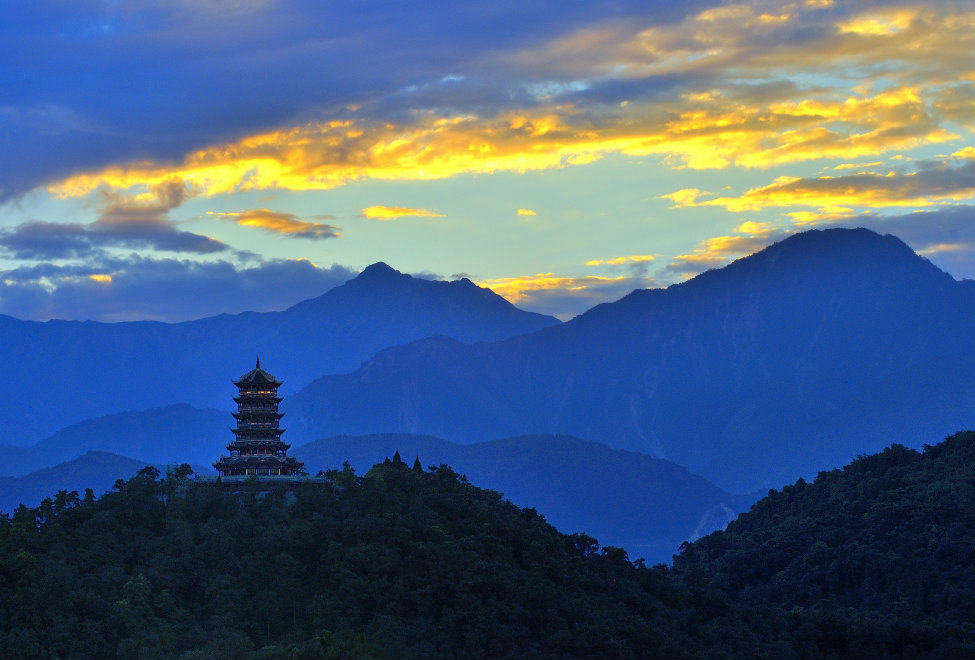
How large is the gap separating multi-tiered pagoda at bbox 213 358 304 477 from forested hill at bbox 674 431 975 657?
125ft

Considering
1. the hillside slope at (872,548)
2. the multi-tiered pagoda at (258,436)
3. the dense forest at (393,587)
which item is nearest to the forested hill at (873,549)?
the hillside slope at (872,548)

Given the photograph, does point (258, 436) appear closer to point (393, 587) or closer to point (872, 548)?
point (393, 587)

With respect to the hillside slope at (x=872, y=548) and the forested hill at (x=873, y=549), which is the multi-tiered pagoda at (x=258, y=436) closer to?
the forested hill at (x=873, y=549)

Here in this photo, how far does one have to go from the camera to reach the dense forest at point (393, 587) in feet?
275

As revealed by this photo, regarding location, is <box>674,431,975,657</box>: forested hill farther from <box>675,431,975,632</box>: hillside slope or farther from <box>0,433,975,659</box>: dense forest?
<box>0,433,975,659</box>: dense forest

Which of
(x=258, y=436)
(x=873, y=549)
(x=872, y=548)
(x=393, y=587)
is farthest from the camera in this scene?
(x=258, y=436)

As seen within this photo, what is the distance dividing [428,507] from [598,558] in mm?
14645

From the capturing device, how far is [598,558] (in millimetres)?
106188

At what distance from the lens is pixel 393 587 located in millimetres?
87375

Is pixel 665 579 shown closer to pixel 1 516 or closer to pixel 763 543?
pixel 763 543

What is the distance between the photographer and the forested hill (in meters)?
112

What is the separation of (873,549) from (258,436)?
55685 millimetres

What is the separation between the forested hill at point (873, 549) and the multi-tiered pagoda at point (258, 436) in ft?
125

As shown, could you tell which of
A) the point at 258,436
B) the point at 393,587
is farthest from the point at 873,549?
the point at 258,436
